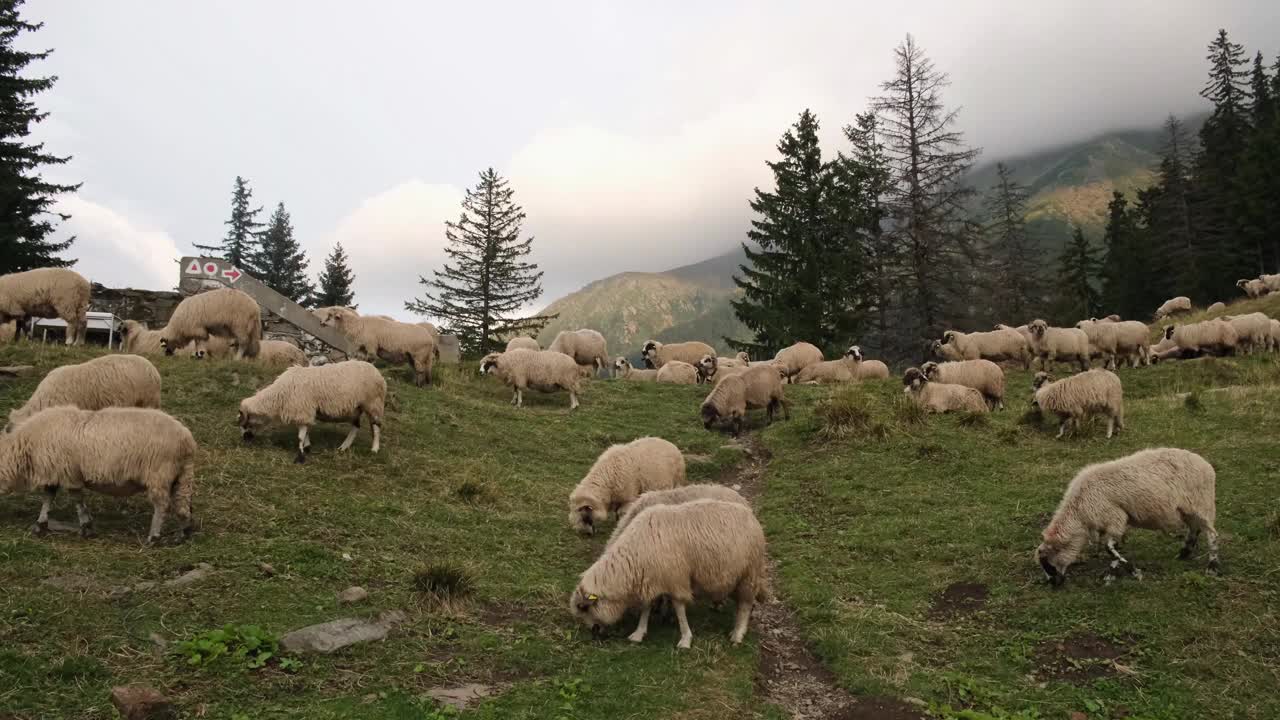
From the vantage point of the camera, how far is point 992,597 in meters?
9.88

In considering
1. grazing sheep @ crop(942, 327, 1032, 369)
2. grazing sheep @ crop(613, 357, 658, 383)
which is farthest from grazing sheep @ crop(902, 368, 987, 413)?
grazing sheep @ crop(613, 357, 658, 383)

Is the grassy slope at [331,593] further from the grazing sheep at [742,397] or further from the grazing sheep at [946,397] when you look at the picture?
the grazing sheep at [946,397]

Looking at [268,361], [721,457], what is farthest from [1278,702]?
[268,361]

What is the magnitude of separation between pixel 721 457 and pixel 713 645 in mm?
10386

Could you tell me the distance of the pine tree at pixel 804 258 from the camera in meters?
41.6

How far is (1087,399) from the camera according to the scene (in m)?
16.8

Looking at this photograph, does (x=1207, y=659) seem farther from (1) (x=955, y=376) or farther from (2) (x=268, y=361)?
(2) (x=268, y=361)

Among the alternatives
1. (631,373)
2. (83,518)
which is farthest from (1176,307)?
(83,518)

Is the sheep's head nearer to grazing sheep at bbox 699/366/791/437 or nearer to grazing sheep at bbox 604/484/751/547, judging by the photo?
grazing sheep at bbox 604/484/751/547

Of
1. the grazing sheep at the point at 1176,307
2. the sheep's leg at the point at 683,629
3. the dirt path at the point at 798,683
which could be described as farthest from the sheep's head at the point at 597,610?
the grazing sheep at the point at 1176,307

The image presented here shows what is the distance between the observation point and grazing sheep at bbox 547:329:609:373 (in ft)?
93.7

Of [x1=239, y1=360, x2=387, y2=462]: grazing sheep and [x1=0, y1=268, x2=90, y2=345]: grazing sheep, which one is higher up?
[x1=0, y1=268, x2=90, y2=345]: grazing sheep

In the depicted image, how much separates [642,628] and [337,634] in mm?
3240

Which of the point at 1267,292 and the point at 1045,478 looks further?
the point at 1267,292
